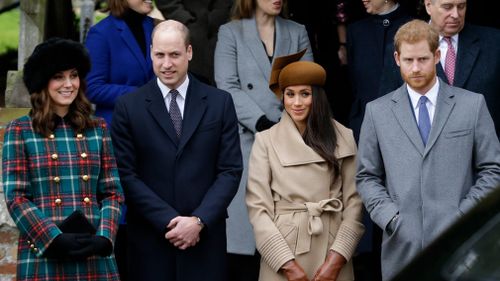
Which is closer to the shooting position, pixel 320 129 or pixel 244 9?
pixel 320 129

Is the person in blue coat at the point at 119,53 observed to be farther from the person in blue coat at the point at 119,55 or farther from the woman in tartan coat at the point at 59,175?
the woman in tartan coat at the point at 59,175

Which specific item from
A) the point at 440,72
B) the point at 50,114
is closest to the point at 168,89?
the point at 50,114

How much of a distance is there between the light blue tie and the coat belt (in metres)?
0.67

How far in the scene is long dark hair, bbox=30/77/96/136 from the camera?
5.77 m

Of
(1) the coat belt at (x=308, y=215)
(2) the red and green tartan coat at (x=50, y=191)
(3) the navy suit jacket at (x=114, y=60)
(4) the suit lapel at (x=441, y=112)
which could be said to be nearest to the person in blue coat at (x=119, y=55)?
(3) the navy suit jacket at (x=114, y=60)

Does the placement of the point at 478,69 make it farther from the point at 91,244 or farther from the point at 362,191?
the point at 91,244

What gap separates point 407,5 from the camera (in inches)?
319

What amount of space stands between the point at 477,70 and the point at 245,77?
1.47 meters

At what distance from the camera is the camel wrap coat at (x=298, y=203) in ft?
21.2

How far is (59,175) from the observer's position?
576 cm

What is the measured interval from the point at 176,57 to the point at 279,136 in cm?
74

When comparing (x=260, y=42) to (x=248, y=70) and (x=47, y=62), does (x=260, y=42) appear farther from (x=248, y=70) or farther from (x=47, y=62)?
(x=47, y=62)

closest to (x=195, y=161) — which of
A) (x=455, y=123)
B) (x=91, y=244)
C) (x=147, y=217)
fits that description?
(x=147, y=217)

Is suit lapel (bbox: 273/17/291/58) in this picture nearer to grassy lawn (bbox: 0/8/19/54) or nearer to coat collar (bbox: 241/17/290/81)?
coat collar (bbox: 241/17/290/81)
